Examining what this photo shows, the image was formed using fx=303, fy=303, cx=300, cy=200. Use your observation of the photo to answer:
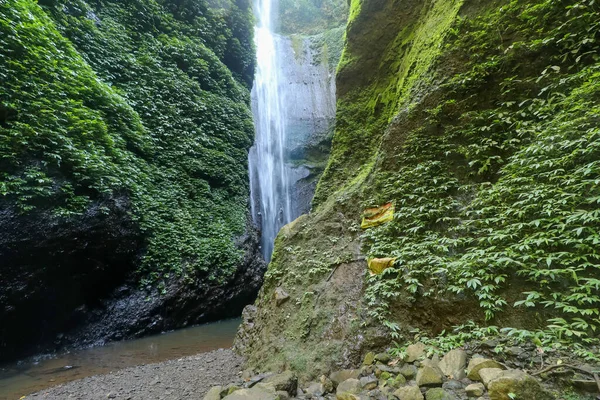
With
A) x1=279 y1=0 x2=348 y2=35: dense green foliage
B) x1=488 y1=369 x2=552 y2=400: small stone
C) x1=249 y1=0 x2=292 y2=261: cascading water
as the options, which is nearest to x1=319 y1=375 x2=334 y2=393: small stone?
x1=488 y1=369 x2=552 y2=400: small stone

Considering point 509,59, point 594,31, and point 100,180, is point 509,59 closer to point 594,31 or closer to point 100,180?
point 594,31

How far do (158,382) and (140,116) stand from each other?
28.5 ft

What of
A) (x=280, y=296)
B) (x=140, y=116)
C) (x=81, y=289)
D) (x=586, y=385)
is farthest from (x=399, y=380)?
(x=140, y=116)

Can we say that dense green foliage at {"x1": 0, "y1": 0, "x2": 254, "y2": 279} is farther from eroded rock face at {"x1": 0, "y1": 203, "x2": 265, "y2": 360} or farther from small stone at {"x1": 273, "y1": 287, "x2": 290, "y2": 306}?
small stone at {"x1": 273, "y1": 287, "x2": 290, "y2": 306}

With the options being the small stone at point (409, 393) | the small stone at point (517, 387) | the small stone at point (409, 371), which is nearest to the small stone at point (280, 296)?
the small stone at point (409, 371)

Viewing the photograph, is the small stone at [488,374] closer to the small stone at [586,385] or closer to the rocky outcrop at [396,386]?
the rocky outcrop at [396,386]

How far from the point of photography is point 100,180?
7.49 metres

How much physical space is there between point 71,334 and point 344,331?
24.5ft

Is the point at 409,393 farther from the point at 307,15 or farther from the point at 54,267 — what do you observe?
the point at 307,15

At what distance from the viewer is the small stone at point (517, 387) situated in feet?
6.15

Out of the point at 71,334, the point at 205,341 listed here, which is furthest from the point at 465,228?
the point at 71,334

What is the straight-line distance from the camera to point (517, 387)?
1904 mm

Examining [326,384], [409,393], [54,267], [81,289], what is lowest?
[326,384]

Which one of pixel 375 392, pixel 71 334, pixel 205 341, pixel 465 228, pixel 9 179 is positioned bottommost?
pixel 205 341
